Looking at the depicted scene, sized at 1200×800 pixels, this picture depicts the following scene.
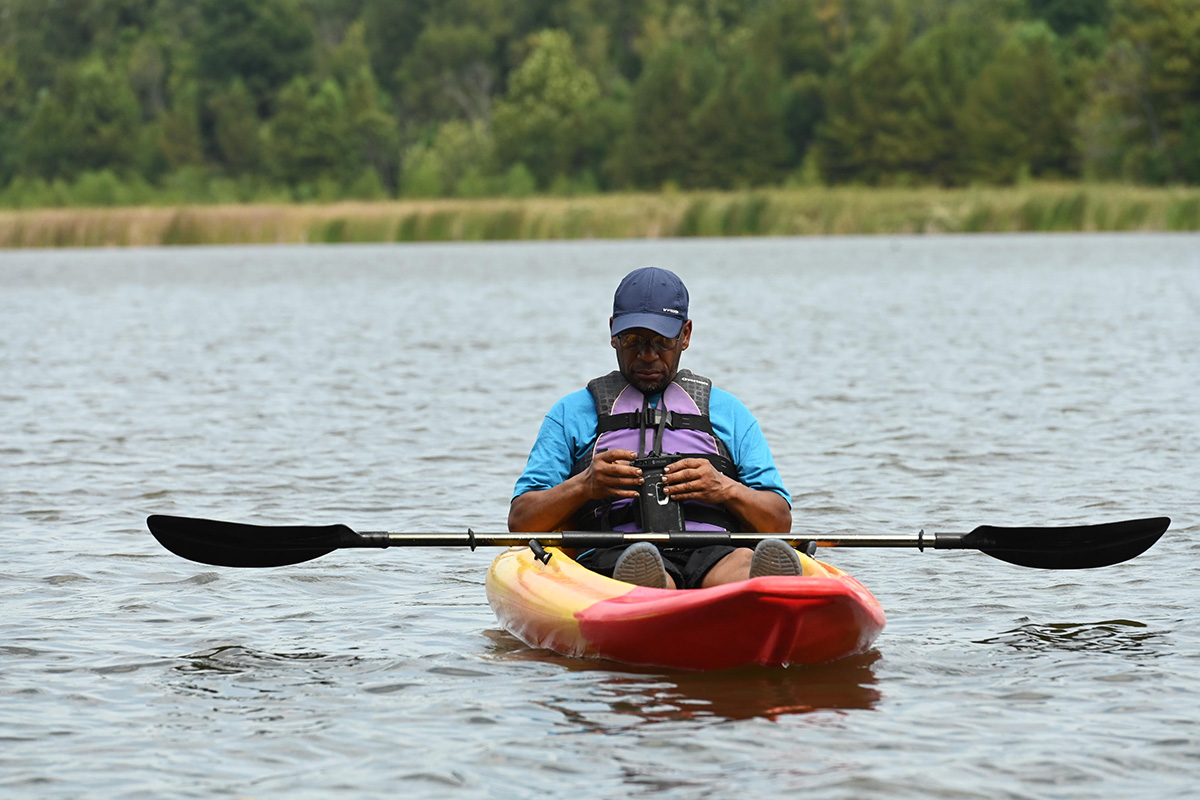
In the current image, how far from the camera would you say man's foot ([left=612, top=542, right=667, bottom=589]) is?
5805 millimetres

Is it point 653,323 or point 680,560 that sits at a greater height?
point 653,323

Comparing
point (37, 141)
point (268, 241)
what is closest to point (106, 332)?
point (268, 241)

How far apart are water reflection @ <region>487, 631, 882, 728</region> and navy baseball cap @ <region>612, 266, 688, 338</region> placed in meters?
1.11

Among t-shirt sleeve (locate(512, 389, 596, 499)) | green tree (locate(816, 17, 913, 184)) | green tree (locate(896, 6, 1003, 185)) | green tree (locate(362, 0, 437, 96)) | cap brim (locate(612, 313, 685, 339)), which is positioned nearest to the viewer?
cap brim (locate(612, 313, 685, 339))

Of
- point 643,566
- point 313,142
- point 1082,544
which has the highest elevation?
point 643,566

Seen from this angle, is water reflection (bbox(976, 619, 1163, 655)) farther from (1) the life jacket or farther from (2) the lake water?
(1) the life jacket

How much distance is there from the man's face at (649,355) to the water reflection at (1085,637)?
1448 mm

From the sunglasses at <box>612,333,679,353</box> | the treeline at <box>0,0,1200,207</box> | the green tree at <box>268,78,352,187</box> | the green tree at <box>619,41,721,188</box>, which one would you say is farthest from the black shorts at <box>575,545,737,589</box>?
the green tree at <box>268,78,352,187</box>

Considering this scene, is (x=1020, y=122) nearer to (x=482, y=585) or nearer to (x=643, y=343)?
(x=482, y=585)

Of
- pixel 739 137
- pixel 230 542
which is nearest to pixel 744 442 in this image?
pixel 230 542

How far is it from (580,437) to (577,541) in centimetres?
42

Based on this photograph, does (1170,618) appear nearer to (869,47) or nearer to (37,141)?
(869,47)

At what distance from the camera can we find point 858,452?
11297 mm

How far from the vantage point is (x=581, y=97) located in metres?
74.8
